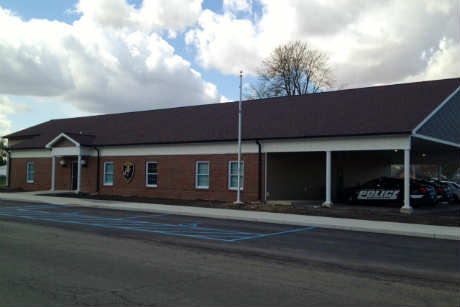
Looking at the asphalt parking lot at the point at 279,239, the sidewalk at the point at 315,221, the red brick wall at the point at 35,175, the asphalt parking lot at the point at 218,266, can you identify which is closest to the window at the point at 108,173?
the red brick wall at the point at 35,175

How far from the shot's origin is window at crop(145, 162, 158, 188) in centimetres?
2777

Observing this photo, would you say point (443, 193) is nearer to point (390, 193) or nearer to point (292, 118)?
point (390, 193)

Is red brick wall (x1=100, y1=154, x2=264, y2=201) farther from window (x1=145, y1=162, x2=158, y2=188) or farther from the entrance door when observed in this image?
the entrance door

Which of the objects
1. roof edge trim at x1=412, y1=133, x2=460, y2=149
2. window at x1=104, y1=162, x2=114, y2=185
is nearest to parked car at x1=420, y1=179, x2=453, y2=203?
roof edge trim at x1=412, y1=133, x2=460, y2=149

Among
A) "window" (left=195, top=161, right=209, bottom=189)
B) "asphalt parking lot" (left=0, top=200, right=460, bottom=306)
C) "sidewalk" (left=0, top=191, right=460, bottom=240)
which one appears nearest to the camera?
"asphalt parking lot" (left=0, top=200, right=460, bottom=306)

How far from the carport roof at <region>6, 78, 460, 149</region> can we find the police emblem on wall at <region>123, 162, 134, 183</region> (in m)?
1.41

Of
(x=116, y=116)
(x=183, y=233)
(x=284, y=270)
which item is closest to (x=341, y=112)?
→ (x=183, y=233)

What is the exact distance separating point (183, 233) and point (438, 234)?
7727mm

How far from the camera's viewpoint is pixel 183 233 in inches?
520

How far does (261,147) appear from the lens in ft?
75.9

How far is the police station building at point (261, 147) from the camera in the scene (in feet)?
67.9

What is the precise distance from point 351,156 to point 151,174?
13.0 metres

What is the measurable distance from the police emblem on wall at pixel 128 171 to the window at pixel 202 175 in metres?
5.31

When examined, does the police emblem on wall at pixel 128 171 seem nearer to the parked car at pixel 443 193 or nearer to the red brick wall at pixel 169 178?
the red brick wall at pixel 169 178
